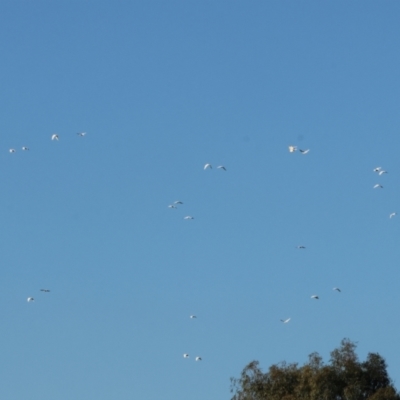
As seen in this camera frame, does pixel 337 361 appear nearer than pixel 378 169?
No

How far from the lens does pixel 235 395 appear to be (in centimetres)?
8925

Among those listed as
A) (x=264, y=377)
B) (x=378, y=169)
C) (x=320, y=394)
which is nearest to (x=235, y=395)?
(x=264, y=377)

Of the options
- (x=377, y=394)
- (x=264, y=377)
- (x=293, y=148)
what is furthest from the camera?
(x=264, y=377)

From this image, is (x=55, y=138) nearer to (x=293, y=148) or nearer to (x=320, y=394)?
(x=293, y=148)

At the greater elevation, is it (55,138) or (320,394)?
(55,138)

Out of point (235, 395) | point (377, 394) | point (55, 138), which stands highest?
point (55, 138)

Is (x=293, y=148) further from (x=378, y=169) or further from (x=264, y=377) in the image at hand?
Result: (x=264, y=377)

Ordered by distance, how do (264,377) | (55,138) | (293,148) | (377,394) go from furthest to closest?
(264,377) < (377,394) < (55,138) < (293,148)

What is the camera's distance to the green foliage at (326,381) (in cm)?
8325

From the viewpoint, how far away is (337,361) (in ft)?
281

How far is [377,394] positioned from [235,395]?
40.3 ft

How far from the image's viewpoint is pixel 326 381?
274 ft

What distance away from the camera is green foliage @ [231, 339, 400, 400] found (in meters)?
83.2

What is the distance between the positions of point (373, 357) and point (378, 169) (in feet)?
74.1
